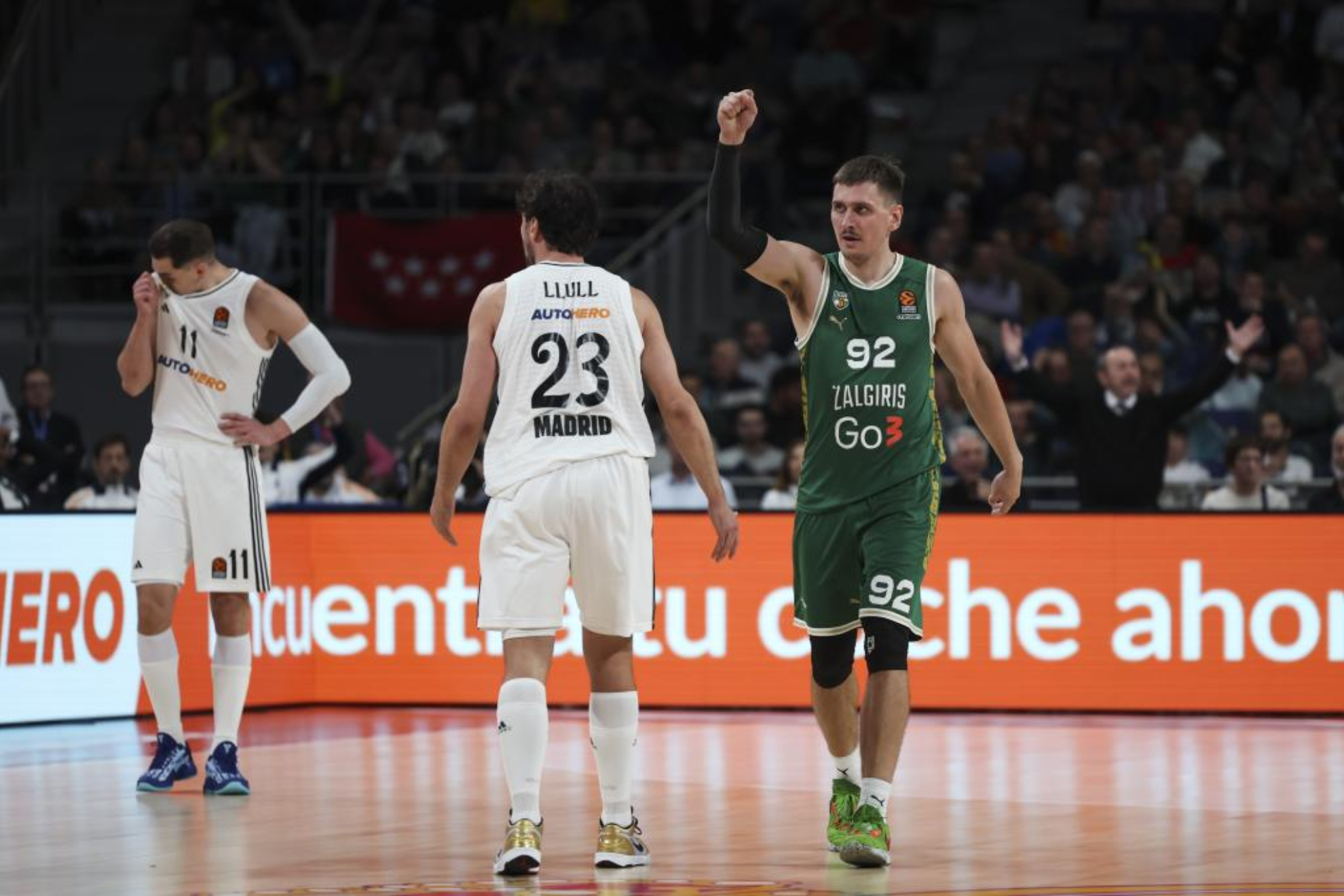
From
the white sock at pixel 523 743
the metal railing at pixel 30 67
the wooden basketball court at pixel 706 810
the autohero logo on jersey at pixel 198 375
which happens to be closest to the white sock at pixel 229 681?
the wooden basketball court at pixel 706 810

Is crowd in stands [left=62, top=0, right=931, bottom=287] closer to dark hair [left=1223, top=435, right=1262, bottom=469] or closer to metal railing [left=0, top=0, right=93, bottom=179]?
metal railing [left=0, top=0, right=93, bottom=179]

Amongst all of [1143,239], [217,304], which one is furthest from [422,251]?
[217,304]

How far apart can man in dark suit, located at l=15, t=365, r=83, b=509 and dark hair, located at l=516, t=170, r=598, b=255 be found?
347 inches

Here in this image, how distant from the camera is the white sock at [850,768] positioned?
788cm

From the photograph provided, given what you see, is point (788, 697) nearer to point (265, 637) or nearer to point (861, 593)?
point (265, 637)

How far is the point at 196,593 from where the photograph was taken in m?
13.2

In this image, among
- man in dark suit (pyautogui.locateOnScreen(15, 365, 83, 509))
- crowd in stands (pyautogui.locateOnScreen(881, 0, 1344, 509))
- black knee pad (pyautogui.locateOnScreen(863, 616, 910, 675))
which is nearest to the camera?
black knee pad (pyautogui.locateOnScreen(863, 616, 910, 675))

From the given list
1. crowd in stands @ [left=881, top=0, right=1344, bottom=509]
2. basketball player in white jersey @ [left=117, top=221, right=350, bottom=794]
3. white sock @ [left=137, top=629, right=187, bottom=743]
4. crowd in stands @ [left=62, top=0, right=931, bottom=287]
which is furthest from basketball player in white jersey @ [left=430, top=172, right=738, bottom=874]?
crowd in stands @ [left=62, top=0, right=931, bottom=287]

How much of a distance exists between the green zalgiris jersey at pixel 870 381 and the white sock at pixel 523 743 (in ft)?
4.20

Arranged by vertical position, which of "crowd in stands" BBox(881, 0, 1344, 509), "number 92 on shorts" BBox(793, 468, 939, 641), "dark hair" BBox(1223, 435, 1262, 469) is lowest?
"number 92 on shorts" BBox(793, 468, 939, 641)

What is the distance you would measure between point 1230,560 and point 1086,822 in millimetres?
4785

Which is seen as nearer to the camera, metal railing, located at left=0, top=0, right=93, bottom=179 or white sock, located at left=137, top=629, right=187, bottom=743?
white sock, located at left=137, top=629, right=187, bottom=743

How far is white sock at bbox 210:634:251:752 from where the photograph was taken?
9.45 meters

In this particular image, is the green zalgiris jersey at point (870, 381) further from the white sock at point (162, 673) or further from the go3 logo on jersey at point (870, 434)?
the white sock at point (162, 673)
